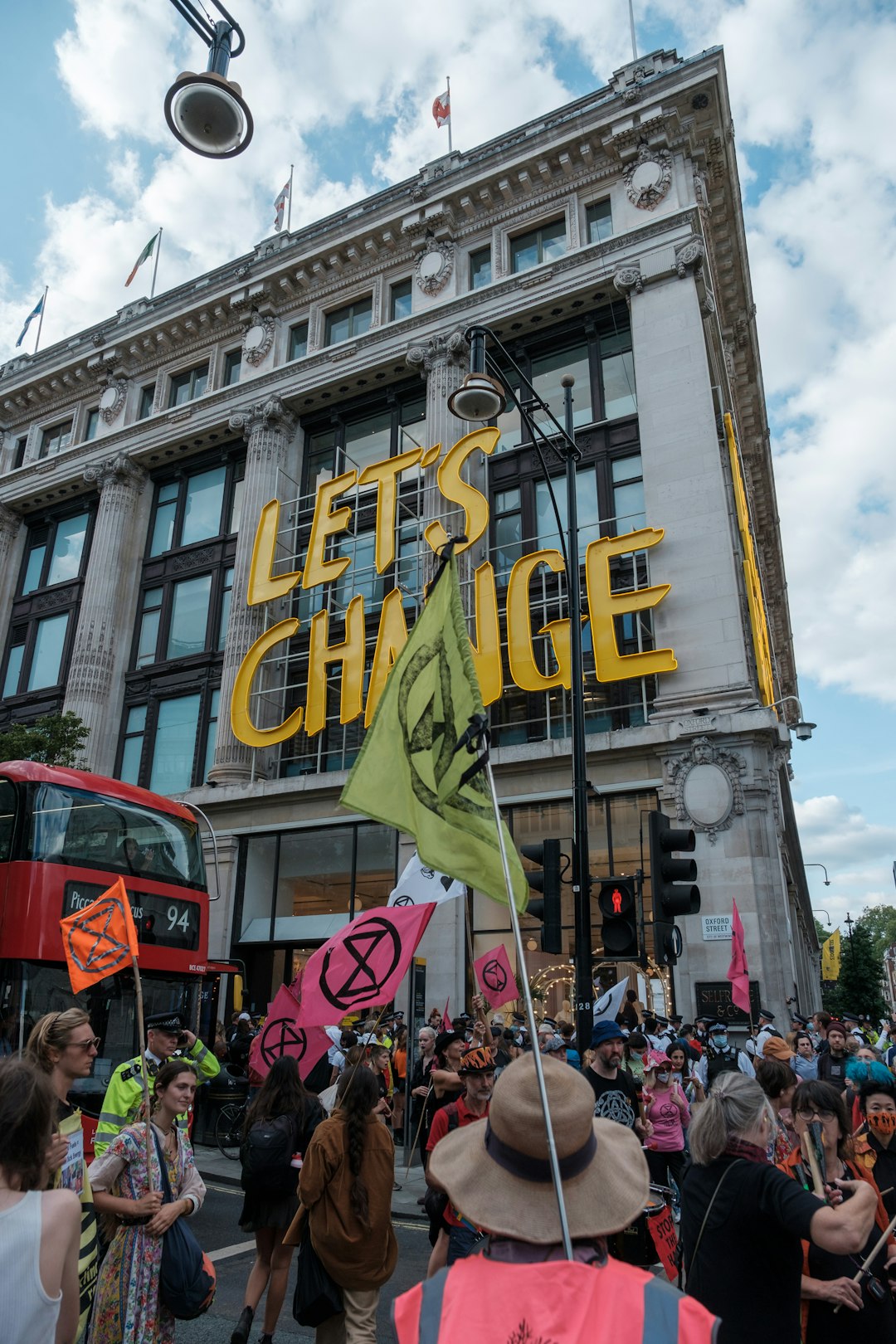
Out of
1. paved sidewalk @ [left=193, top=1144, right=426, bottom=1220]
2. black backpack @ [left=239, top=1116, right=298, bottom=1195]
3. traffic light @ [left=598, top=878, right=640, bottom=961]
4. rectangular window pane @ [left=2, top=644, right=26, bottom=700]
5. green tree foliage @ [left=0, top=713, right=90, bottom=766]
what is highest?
rectangular window pane @ [left=2, top=644, right=26, bottom=700]

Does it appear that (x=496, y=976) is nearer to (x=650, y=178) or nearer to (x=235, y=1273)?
(x=235, y=1273)

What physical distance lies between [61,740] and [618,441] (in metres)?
17.3

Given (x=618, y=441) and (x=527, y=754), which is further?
(x=618, y=441)

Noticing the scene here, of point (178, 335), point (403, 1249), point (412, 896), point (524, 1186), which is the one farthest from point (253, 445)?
point (524, 1186)

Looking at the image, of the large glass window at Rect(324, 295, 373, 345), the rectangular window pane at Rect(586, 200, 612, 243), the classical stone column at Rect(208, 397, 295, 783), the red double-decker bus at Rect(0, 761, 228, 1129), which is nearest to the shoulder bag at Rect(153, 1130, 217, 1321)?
the red double-decker bus at Rect(0, 761, 228, 1129)

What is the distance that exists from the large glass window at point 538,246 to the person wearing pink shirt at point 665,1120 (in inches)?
974

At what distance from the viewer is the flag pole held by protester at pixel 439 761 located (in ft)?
13.3

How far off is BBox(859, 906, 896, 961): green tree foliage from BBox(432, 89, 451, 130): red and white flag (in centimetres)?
13243

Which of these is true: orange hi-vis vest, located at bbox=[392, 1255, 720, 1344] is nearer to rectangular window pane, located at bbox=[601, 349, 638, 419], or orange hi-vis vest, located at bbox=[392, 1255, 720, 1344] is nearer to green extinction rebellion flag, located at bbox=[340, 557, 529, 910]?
green extinction rebellion flag, located at bbox=[340, 557, 529, 910]

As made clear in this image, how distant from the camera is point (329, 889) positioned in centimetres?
2489

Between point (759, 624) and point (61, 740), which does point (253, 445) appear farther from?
point (759, 624)

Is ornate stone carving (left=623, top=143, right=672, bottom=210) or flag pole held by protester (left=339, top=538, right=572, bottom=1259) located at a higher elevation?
ornate stone carving (left=623, top=143, right=672, bottom=210)

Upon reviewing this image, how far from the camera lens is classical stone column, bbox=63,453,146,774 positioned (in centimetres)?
2978

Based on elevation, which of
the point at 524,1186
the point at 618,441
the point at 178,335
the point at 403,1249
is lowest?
the point at 403,1249
